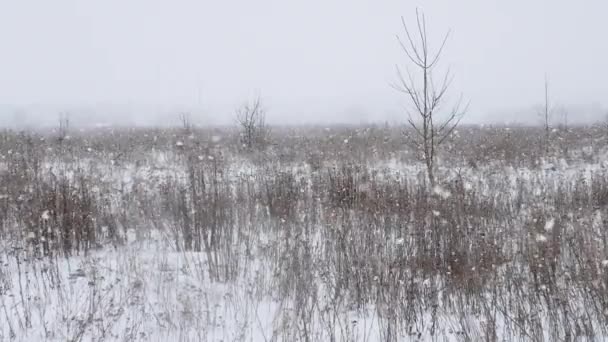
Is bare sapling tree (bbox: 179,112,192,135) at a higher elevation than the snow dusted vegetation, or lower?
higher

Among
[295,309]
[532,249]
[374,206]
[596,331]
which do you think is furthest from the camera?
[374,206]

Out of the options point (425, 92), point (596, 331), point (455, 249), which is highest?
point (425, 92)

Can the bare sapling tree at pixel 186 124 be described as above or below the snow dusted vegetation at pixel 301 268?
above

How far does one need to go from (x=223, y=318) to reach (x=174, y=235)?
6.04ft

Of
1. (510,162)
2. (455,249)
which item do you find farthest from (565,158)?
(455,249)

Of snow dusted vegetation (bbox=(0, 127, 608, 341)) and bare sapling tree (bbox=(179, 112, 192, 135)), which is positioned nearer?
snow dusted vegetation (bbox=(0, 127, 608, 341))

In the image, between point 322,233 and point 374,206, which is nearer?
point 322,233

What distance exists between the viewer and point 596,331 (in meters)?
3.66

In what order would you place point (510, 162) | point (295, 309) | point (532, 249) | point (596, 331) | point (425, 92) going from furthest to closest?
point (510, 162)
point (425, 92)
point (532, 249)
point (295, 309)
point (596, 331)

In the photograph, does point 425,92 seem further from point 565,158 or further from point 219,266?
point 565,158

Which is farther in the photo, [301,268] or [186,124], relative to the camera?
[186,124]

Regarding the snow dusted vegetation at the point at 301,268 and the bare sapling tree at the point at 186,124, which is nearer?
the snow dusted vegetation at the point at 301,268

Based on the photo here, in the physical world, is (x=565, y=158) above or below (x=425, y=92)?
below

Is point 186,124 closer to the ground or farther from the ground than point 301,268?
farther from the ground
